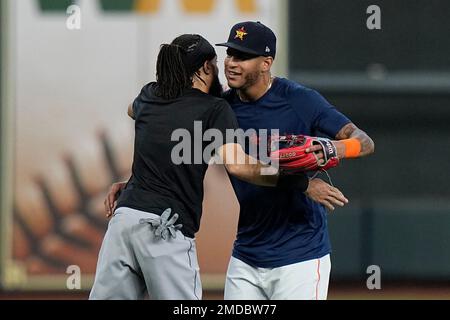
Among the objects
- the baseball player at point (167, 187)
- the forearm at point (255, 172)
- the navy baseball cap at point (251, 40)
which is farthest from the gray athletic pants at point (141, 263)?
the navy baseball cap at point (251, 40)

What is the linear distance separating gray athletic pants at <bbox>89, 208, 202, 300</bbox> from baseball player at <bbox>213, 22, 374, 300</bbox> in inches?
17.3

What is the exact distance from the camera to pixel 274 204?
13.4 ft

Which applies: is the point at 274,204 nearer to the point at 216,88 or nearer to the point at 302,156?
the point at 302,156

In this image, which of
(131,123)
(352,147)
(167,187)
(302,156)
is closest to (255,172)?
(302,156)

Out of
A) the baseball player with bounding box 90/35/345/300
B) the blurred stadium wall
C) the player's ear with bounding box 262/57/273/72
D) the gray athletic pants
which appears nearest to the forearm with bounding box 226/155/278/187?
the baseball player with bounding box 90/35/345/300

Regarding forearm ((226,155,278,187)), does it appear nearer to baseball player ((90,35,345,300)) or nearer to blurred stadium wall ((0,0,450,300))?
baseball player ((90,35,345,300))

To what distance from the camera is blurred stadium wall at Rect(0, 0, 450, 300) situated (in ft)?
24.4

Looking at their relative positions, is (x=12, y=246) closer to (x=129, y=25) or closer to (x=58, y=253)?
(x=58, y=253)

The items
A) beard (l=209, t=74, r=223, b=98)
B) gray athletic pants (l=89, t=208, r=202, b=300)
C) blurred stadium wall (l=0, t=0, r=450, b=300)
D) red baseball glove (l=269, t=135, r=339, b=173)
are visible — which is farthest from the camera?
blurred stadium wall (l=0, t=0, r=450, b=300)

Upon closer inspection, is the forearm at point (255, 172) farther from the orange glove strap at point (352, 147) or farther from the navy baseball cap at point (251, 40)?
the navy baseball cap at point (251, 40)

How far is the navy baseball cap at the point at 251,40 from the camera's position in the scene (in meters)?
4.07

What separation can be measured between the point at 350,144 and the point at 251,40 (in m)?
0.63
